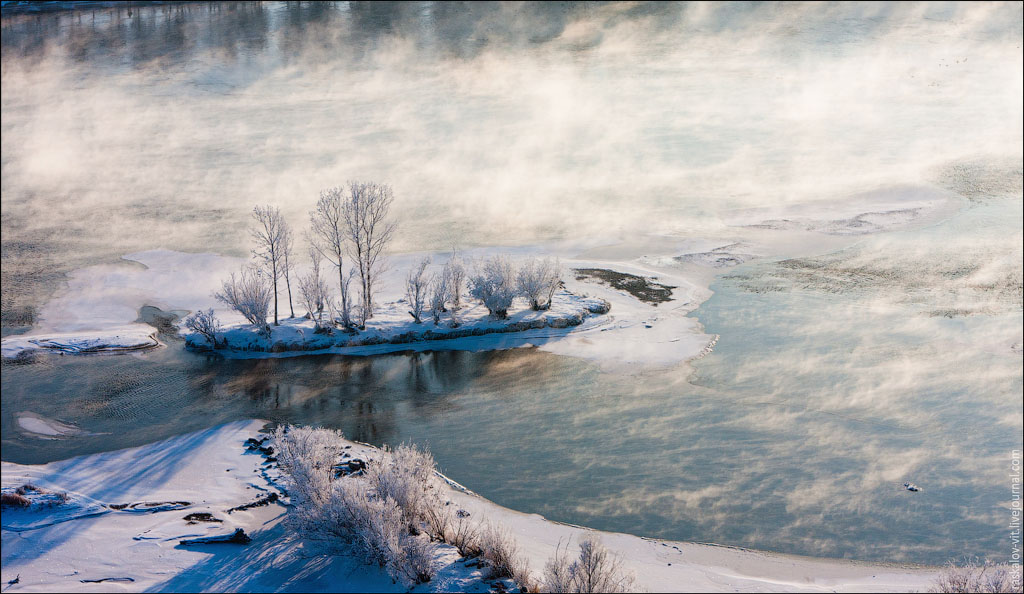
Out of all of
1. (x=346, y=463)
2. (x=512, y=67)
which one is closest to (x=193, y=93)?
(x=512, y=67)

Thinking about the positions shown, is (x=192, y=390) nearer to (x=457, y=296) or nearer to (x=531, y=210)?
(x=457, y=296)

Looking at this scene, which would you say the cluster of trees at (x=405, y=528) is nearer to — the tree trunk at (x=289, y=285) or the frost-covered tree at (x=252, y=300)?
the frost-covered tree at (x=252, y=300)

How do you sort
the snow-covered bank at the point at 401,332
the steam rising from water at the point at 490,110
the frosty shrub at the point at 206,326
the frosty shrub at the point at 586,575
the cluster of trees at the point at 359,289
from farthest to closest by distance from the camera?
the steam rising from water at the point at 490,110
the cluster of trees at the point at 359,289
the snow-covered bank at the point at 401,332
the frosty shrub at the point at 206,326
the frosty shrub at the point at 586,575

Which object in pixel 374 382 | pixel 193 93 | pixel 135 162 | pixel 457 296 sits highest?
pixel 193 93

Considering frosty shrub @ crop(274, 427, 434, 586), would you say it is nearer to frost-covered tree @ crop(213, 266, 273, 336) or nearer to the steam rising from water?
frost-covered tree @ crop(213, 266, 273, 336)

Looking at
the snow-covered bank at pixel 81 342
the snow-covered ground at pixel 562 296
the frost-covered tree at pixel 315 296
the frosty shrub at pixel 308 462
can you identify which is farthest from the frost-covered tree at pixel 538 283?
the snow-covered bank at pixel 81 342

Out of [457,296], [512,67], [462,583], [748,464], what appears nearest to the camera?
[462,583]

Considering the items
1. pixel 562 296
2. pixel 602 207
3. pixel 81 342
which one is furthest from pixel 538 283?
pixel 81 342
